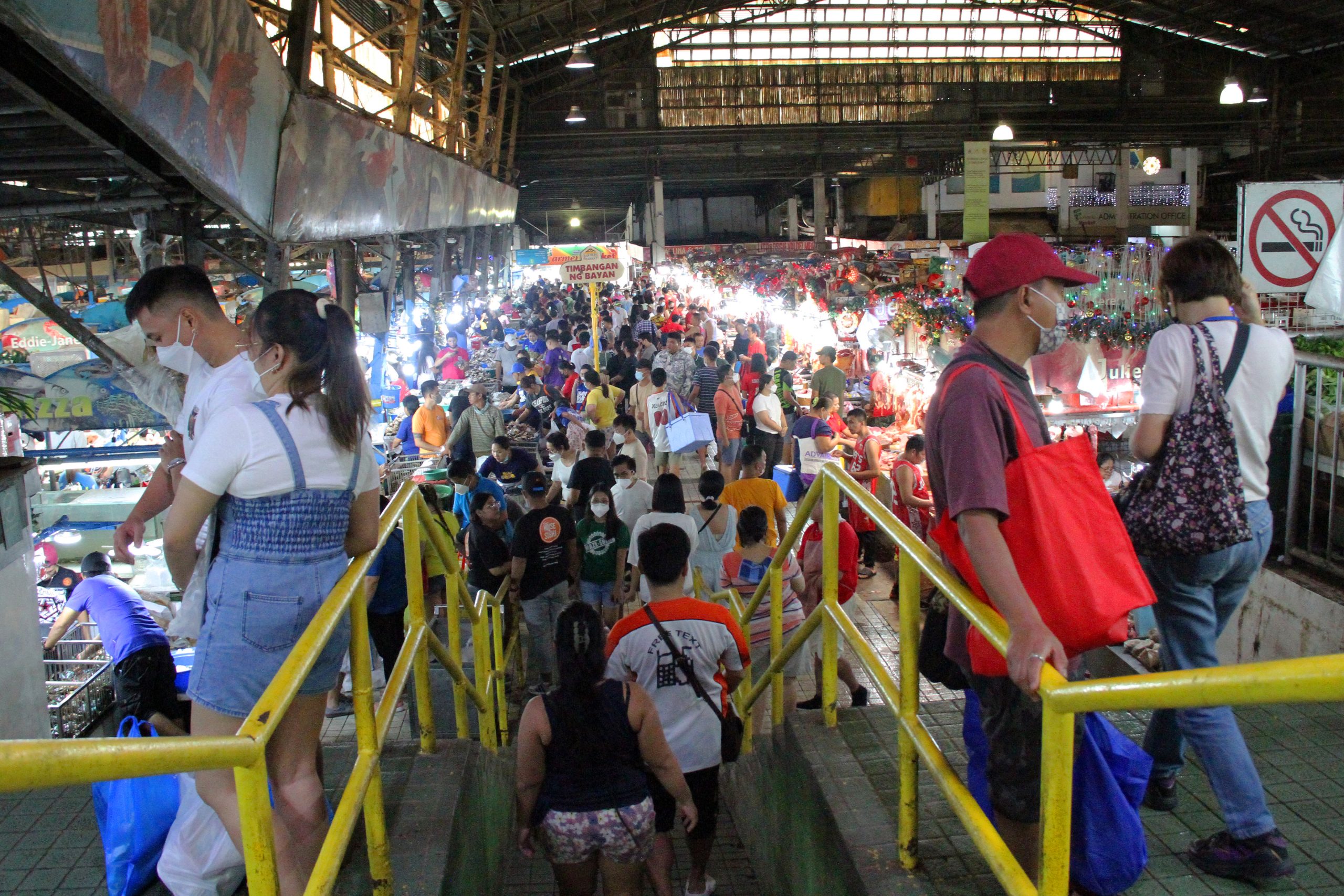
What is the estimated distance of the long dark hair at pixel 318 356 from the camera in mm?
2318

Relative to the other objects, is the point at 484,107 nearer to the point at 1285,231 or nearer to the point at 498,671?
the point at 498,671

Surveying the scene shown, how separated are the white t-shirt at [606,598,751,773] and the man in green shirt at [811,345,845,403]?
7260 mm

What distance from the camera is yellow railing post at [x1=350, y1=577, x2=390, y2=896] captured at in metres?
2.46

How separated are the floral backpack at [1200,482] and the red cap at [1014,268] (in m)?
0.62

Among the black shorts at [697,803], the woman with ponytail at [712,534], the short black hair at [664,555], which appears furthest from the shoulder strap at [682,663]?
the woman with ponytail at [712,534]

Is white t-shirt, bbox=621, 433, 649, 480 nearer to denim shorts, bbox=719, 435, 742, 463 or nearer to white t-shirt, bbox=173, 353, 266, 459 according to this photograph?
denim shorts, bbox=719, 435, 742, 463

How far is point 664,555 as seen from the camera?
3.69 metres

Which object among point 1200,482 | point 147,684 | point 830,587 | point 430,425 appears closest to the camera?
point 1200,482

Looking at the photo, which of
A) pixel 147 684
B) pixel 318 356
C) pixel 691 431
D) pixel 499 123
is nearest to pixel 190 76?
pixel 318 356

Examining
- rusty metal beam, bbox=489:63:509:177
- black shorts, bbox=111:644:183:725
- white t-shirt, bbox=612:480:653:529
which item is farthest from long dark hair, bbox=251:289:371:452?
rusty metal beam, bbox=489:63:509:177

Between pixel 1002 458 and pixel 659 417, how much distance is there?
8.47 m

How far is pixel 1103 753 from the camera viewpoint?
2.09m

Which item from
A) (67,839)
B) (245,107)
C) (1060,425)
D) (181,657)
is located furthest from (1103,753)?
(1060,425)

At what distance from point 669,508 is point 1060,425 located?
494cm
